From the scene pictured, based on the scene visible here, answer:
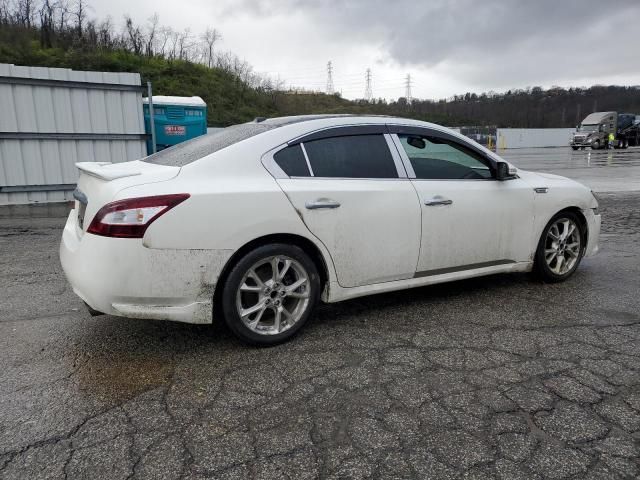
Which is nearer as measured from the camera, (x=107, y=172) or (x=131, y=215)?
(x=131, y=215)

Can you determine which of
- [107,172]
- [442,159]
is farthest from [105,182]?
[442,159]

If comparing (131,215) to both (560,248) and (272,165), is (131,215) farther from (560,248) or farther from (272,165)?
(560,248)

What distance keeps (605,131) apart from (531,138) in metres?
11.1

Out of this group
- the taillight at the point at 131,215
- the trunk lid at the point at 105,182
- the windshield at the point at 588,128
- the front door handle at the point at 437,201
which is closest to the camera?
the taillight at the point at 131,215

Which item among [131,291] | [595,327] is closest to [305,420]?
[131,291]

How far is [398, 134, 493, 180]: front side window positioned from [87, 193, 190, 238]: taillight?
1942mm

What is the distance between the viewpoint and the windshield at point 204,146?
3.38 m

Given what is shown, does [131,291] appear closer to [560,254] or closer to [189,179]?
[189,179]

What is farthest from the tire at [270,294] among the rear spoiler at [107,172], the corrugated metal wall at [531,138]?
the corrugated metal wall at [531,138]

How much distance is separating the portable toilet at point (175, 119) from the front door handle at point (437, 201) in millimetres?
6948

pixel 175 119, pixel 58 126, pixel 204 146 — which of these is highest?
pixel 175 119

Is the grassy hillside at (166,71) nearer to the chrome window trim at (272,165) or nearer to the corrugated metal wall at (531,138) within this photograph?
the corrugated metal wall at (531,138)

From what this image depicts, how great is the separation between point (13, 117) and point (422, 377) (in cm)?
873

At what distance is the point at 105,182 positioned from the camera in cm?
311
